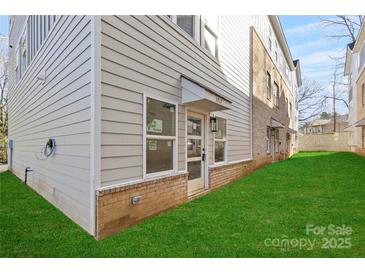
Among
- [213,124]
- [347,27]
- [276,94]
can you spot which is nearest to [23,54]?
[213,124]

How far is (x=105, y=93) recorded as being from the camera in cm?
365

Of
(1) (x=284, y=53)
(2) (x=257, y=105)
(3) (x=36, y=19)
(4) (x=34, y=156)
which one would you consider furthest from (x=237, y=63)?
(1) (x=284, y=53)

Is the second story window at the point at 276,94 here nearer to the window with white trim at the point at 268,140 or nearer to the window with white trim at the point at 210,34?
the window with white trim at the point at 268,140

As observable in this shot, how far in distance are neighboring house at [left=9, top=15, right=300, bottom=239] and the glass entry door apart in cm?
3

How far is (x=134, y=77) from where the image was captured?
13.8ft

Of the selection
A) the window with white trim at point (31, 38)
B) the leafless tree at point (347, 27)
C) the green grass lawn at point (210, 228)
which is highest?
the leafless tree at point (347, 27)

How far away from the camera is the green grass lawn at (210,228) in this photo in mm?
3191

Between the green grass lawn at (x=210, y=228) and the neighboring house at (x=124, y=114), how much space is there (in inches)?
11.9

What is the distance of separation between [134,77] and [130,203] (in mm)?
1906

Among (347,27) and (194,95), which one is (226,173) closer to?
(194,95)

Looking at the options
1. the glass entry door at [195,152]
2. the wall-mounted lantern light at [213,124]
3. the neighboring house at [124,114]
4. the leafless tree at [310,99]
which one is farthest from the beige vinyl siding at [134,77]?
the leafless tree at [310,99]

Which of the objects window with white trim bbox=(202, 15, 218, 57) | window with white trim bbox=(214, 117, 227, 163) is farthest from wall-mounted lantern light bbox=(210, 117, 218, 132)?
window with white trim bbox=(202, 15, 218, 57)
